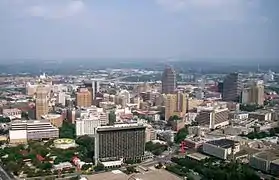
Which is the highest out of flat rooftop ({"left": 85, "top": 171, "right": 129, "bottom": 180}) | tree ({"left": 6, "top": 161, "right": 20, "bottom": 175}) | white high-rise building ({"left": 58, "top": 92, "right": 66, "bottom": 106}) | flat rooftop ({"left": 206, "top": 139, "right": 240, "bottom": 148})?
white high-rise building ({"left": 58, "top": 92, "right": 66, "bottom": 106})

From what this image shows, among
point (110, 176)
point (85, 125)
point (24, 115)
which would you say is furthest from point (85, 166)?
point (24, 115)

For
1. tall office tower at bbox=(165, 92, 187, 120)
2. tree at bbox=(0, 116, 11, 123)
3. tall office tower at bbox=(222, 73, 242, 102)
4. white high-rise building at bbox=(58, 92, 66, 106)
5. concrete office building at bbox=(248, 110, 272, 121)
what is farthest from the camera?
tall office tower at bbox=(222, 73, 242, 102)

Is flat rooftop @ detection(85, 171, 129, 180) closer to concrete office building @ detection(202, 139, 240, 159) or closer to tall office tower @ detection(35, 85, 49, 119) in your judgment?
concrete office building @ detection(202, 139, 240, 159)

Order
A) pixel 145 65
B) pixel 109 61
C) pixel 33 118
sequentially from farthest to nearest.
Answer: pixel 109 61 → pixel 145 65 → pixel 33 118

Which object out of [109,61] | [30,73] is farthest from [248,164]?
[109,61]

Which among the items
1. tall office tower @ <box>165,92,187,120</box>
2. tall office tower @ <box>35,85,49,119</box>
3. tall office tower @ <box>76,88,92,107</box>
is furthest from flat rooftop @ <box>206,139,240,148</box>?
tall office tower @ <box>76,88,92,107</box>

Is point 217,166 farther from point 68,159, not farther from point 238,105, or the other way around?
point 238,105

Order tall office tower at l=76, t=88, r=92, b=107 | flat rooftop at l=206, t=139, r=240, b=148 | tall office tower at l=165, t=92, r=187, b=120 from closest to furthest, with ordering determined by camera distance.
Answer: flat rooftop at l=206, t=139, r=240, b=148, tall office tower at l=165, t=92, r=187, b=120, tall office tower at l=76, t=88, r=92, b=107
